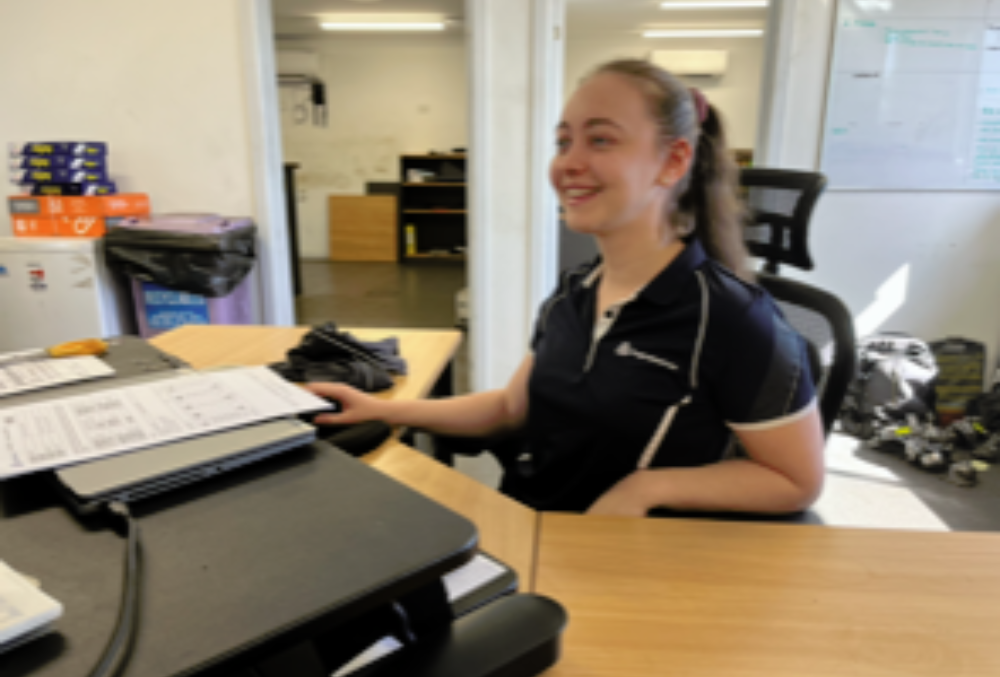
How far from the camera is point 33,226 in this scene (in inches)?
116

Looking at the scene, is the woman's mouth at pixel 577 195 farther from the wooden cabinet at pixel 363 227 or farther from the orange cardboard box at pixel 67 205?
the wooden cabinet at pixel 363 227

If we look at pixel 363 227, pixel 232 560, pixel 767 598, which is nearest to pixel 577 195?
pixel 767 598

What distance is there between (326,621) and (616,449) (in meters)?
0.68

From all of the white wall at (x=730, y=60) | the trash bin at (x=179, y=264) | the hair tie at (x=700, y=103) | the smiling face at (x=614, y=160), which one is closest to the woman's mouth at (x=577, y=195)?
the smiling face at (x=614, y=160)

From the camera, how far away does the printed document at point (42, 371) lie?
966 millimetres

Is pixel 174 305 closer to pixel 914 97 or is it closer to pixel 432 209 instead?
pixel 914 97

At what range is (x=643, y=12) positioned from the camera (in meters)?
6.26

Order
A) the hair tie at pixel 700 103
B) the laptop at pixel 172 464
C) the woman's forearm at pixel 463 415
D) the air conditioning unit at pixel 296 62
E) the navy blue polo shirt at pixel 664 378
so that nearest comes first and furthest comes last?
1. the laptop at pixel 172 464
2. the navy blue polo shirt at pixel 664 378
3. the hair tie at pixel 700 103
4. the woman's forearm at pixel 463 415
5. the air conditioning unit at pixel 296 62

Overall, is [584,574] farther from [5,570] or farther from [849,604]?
[5,570]

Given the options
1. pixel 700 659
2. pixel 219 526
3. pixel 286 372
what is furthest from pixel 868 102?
pixel 219 526

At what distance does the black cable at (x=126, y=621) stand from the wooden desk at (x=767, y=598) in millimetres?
347

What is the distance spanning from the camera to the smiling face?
0.99m

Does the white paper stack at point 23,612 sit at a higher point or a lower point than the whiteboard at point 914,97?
lower

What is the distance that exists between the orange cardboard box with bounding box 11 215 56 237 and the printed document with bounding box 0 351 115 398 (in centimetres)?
216
